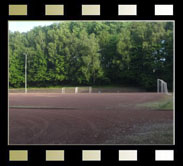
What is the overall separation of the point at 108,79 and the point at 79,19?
20348 millimetres

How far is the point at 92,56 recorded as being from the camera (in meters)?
23.2

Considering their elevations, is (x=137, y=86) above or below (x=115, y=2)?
below

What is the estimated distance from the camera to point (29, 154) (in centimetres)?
229

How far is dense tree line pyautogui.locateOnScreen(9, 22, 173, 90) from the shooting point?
23.0m

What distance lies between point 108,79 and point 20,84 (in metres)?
10.5

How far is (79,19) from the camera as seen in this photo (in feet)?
8.25

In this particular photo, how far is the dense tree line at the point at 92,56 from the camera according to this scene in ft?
75.6

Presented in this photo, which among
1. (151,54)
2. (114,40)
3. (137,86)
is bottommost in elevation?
(137,86)

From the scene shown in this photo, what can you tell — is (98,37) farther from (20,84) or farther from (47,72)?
(20,84)

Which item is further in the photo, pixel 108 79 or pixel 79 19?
pixel 108 79
